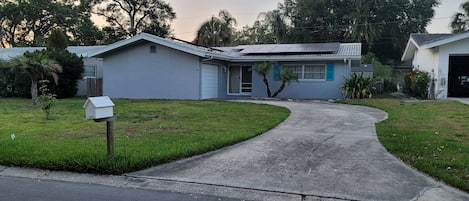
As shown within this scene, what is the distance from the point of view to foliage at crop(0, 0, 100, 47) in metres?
36.8

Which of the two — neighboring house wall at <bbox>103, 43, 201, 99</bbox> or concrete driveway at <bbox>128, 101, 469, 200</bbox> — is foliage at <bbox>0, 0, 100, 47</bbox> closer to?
neighboring house wall at <bbox>103, 43, 201, 99</bbox>

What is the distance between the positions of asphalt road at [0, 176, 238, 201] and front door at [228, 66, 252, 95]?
15.9m

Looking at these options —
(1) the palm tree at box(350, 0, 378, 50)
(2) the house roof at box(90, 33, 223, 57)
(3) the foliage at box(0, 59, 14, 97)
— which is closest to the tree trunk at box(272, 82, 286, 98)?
(2) the house roof at box(90, 33, 223, 57)

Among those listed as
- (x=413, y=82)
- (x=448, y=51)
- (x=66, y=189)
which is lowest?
(x=66, y=189)

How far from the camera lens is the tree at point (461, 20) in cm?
2908

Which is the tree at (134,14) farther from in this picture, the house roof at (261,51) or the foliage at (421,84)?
the foliage at (421,84)

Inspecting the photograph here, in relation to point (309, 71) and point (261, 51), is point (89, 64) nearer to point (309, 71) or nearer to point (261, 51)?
point (261, 51)

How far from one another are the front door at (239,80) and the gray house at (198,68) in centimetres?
23

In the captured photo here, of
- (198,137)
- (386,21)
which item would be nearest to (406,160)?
(198,137)

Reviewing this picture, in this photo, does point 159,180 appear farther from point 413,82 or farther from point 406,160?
point 413,82

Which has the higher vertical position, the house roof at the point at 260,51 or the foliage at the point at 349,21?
Result: the foliage at the point at 349,21

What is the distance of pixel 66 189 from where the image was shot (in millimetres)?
4363

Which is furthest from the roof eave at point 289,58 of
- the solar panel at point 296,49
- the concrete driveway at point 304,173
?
the concrete driveway at point 304,173

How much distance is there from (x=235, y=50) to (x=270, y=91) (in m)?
3.96
